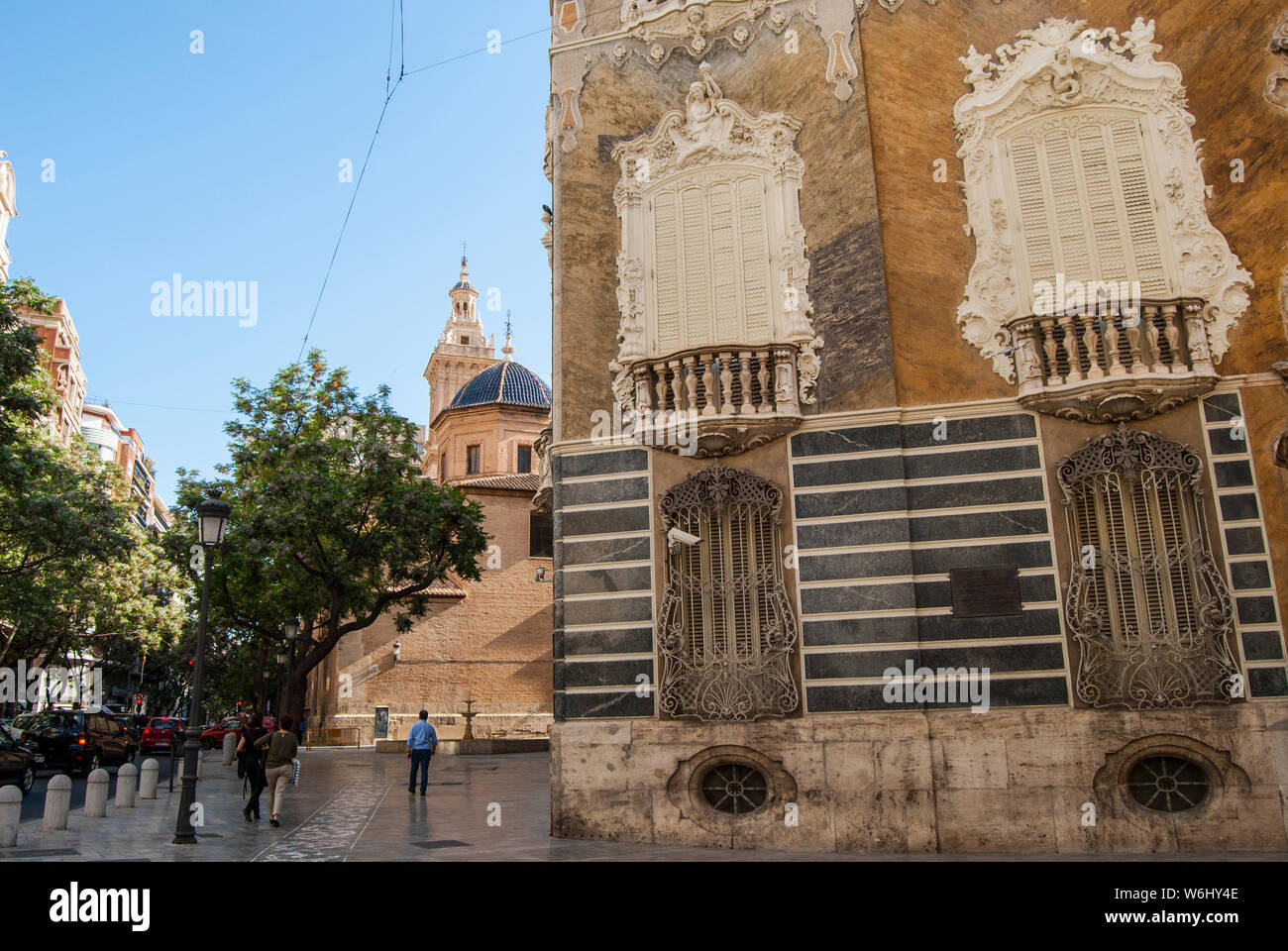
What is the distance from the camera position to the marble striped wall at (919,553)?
1314 centimetres

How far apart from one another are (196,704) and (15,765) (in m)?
10.7

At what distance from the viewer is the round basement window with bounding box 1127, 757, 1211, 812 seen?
12.3 m

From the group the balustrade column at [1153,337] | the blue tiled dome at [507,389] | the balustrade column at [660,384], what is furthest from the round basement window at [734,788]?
the blue tiled dome at [507,389]

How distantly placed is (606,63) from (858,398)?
7419mm

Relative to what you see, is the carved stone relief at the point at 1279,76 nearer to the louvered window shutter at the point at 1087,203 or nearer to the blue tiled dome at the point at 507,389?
the louvered window shutter at the point at 1087,203

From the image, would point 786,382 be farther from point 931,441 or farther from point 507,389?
point 507,389

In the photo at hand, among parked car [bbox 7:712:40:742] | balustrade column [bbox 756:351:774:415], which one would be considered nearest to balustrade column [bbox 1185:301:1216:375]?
balustrade column [bbox 756:351:774:415]

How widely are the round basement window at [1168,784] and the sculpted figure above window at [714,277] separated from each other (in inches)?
247

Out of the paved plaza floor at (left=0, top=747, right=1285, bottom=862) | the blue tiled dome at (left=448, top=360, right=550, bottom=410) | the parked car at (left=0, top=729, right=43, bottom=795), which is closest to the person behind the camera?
the paved plaza floor at (left=0, top=747, right=1285, bottom=862)

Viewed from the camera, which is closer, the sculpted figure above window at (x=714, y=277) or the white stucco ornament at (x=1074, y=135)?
the white stucco ornament at (x=1074, y=135)

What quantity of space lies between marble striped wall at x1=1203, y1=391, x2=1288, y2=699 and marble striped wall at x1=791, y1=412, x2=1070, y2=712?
6.85 feet

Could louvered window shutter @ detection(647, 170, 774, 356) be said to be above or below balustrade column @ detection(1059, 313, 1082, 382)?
above

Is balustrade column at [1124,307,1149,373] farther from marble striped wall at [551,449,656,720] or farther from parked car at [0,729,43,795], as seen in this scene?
parked car at [0,729,43,795]

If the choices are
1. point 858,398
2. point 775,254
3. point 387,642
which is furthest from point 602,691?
point 387,642
